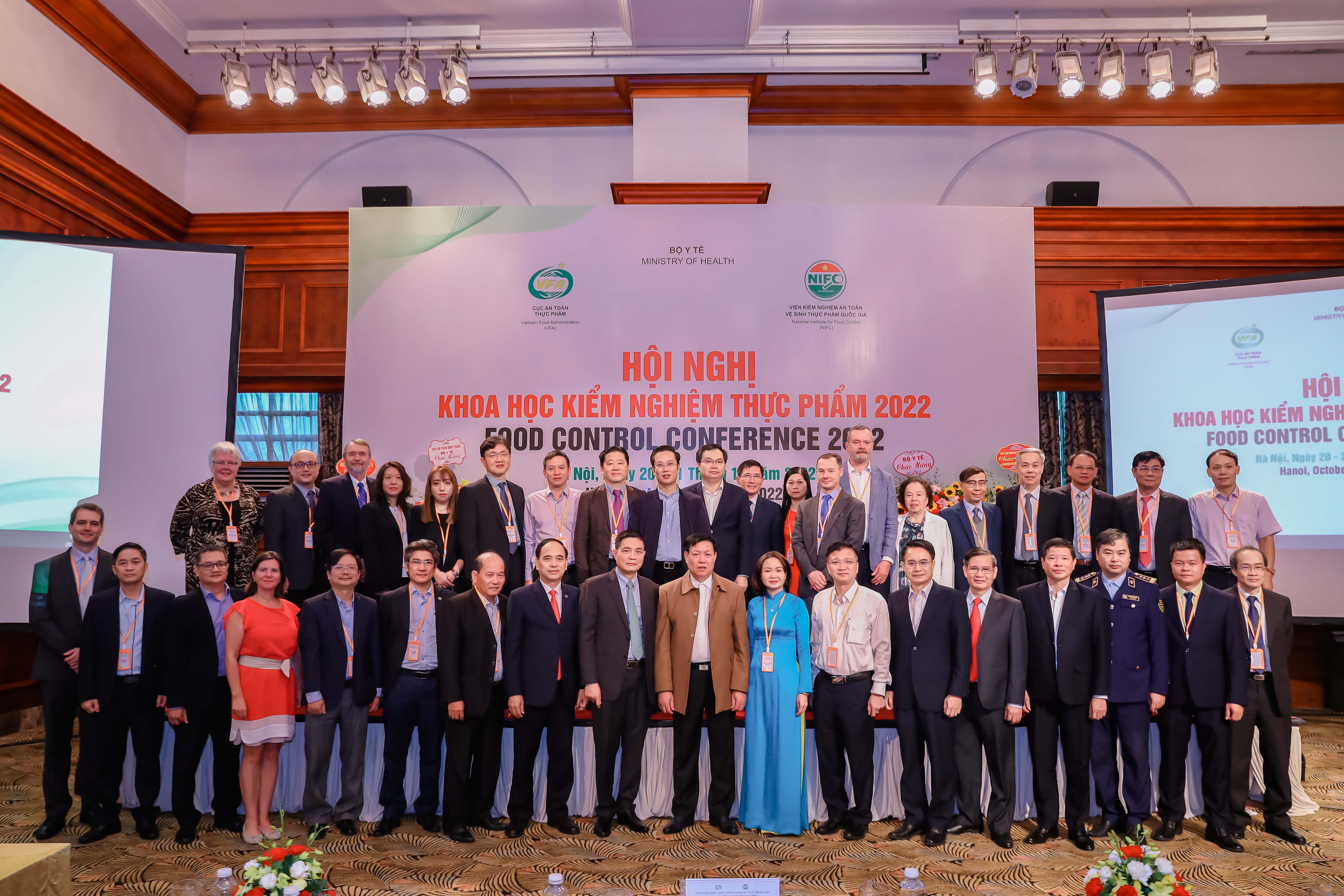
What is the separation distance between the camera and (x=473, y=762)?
4.28 metres

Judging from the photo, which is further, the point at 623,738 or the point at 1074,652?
the point at 623,738

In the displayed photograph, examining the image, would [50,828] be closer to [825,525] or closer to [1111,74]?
[825,525]

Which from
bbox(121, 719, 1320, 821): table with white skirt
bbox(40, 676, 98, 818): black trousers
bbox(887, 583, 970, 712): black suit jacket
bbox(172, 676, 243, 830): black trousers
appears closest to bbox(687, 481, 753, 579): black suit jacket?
bbox(121, 719, 1320, 821): table with white skirt

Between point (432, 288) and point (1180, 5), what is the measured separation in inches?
213

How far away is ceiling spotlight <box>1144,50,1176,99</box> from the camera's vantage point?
19.3ft

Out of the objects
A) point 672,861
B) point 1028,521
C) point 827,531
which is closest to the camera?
point 672,861

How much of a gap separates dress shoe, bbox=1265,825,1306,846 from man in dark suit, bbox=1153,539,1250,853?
0.67 feet

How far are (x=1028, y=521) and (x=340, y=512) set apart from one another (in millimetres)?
3920

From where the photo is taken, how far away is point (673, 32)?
638 cm

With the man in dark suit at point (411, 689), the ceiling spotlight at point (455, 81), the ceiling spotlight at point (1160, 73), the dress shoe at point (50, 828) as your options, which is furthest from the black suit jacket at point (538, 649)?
the ceiling spotlight at point (1160, 73)

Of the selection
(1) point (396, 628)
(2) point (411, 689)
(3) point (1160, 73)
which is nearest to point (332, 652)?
(1) point (396, 628)

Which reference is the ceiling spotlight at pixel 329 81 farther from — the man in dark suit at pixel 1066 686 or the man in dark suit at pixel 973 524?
the man in dark suit at pixel 1066 686

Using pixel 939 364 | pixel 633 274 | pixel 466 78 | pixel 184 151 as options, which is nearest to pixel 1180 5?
pixel 939 364

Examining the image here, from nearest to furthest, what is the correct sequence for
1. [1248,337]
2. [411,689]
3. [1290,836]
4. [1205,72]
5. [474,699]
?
1. [1290,836]
2. [474,699]
3. [411,689]
4. [1248,337]
5. [1205,72]
